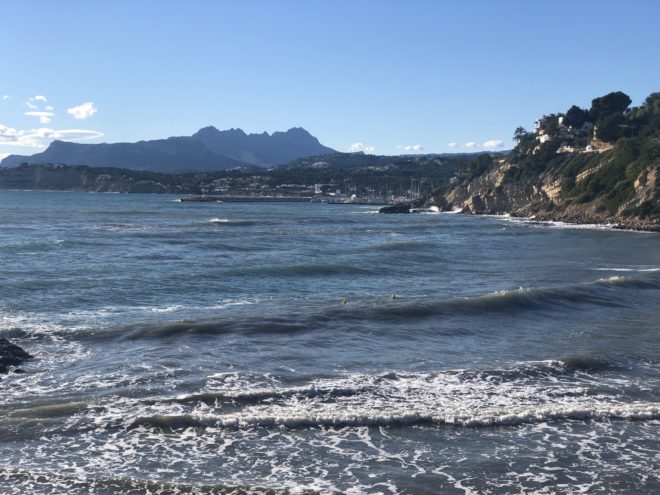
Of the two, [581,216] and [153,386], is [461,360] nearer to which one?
[153,386]

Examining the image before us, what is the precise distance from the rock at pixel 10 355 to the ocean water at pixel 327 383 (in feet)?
1.03

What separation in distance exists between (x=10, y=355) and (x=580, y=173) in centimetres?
8762

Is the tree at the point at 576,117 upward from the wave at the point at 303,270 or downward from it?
upward

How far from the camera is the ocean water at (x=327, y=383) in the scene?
35.7 ft

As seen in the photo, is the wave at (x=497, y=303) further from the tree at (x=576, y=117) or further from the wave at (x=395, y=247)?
the tree at (x=576, y=117)

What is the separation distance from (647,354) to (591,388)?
3.69 meters

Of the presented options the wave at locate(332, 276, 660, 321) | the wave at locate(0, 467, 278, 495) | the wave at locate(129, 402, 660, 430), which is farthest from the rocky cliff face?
the wave at locate(0, 467, 278, 495)

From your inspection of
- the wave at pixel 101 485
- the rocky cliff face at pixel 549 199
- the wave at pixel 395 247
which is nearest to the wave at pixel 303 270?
the wave at pixel 395 247

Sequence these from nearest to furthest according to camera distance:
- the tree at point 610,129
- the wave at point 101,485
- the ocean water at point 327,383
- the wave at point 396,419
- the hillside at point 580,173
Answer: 1. the wave at point 101,485
2. the ocean water at point 327,383
3. the wave at point 396,419
4. the hillside at point 580,173
5. the tree at point 610,129

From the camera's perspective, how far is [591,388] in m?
15.3

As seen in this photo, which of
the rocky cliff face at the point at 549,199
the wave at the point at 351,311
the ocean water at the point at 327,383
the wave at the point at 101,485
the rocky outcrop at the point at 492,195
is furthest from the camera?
→ the rocky outcrop at the point at 492,195

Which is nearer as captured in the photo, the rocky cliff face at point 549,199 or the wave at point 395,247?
the wave at point 395,247

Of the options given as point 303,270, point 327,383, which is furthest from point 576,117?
point 327,383

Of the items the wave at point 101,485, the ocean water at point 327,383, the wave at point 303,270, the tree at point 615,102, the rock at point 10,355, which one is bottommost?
the wave at point 303,270
